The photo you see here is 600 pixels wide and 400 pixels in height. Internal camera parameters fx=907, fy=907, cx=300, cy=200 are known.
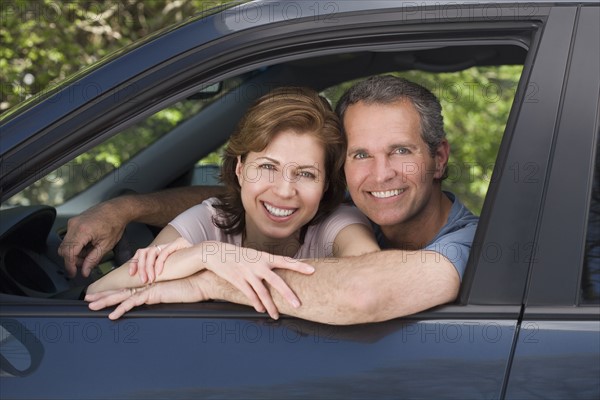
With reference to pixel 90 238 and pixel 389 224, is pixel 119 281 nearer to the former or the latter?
pixel 90 238

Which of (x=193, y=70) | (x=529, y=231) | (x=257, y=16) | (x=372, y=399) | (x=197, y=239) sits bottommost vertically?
(x=372, y=399)

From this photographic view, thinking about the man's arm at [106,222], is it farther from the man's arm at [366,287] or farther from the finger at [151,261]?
the man's arm at [366,287]

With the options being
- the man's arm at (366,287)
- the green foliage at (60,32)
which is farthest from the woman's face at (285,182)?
the green foliage at (60,32)

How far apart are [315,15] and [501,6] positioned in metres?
0.39

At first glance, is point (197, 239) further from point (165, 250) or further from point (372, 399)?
point (372, 399)

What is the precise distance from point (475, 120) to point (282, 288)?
5.39 metres

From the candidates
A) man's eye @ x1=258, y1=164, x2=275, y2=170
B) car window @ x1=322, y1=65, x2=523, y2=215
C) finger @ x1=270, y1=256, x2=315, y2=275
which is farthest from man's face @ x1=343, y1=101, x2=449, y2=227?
car window @ x1=322, y1=65, x2=523, y2=215

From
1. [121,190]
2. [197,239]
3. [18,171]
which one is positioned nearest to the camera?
[18,171]

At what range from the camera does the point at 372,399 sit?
173 centimetres

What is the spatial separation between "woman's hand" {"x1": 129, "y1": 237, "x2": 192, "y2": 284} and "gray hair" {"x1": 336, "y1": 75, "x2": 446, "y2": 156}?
0.72m

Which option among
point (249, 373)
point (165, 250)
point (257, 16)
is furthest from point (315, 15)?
point (249, 373)

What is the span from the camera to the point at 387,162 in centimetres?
245

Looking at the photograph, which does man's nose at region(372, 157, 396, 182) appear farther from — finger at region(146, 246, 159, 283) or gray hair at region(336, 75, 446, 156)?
finger at region(146, 246, 159, 283)

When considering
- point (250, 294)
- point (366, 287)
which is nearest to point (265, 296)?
point (250, 294)
